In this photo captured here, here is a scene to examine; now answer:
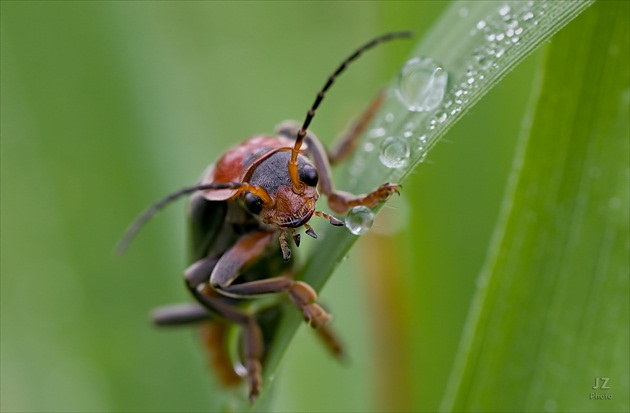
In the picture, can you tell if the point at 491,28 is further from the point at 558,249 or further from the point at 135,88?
the point at 135,88

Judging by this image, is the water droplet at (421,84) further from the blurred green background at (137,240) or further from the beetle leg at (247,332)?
the beetle leg at (247,332)

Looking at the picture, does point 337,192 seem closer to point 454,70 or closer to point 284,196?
point 284,196

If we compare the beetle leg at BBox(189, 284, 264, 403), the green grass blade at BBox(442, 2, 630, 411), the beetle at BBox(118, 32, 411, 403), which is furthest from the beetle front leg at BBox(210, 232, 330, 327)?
the green grass blade at BBox(442, 2, 630, 411)

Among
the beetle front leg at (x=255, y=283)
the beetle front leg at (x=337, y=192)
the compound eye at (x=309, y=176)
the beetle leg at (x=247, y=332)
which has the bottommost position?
the beetle leg at (x=247, y=332)

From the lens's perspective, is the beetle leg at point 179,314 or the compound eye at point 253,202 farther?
the beetle leg at point 179,314

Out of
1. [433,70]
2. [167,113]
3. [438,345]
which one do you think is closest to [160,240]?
[167,113]

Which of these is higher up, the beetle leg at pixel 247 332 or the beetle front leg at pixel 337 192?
the beetle front leg at pixel 337 192

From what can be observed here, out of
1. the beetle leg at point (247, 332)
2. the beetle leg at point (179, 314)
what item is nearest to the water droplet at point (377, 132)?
the beetle leg at point (247, 332)
